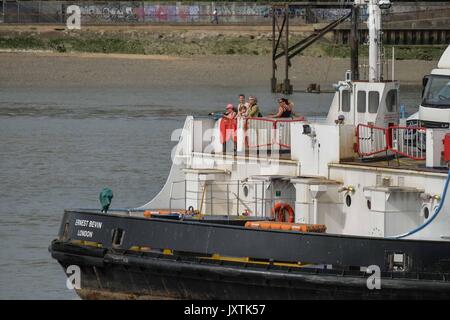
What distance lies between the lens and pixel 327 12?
3228 inches

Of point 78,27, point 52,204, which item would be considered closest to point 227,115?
point 52,204

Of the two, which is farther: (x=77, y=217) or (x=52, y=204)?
(x=52, y=204)

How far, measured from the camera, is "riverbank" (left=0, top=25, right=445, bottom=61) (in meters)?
74.5

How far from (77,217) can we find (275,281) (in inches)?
148

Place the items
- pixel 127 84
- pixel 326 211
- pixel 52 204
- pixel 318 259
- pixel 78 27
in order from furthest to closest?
pixel 78 27, pixel 127 84, pixel 52 204, pixel 326 211, pixel 318 259

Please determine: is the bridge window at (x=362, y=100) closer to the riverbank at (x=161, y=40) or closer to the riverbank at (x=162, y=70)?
the riverbank at (x=162, y=70)

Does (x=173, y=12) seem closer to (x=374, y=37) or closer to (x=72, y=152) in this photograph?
(x=72, y=152)

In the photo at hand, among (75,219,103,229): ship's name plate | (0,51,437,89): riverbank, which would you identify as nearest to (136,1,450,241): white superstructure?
(75,219,103,229): ship's name plate

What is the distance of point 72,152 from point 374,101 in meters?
21.9

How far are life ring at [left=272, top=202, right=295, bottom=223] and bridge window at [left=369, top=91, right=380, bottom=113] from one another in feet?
6.10

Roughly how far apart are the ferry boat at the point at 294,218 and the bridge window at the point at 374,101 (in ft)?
0.07

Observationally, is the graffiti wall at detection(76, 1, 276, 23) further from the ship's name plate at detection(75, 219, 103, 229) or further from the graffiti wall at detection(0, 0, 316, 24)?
the ship's name plate at detection(75, 219, 103, 229)
